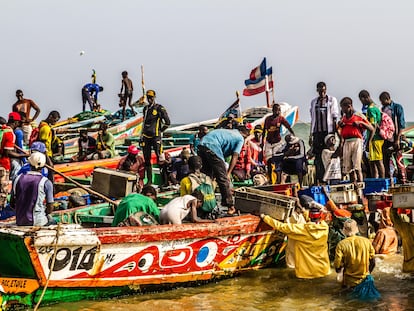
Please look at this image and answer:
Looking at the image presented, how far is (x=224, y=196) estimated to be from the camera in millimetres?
11195

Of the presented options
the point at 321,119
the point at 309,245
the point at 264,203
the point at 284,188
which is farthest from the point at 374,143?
the point at 309,245

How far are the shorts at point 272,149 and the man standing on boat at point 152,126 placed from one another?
6.82ft

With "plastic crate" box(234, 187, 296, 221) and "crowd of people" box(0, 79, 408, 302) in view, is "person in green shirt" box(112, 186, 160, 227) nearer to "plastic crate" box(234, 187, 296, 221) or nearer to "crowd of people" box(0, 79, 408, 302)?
"crowd of people" box(0, 79, 408, 302)

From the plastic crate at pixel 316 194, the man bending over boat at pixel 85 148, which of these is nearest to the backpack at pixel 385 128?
the plastic crate at pixel 316 194

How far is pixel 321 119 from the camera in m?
13.4

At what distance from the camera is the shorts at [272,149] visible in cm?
1378

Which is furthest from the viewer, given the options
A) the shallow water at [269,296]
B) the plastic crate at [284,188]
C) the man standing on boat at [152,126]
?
the man standing on boat at [152,126]

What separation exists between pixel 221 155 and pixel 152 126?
4021 mm

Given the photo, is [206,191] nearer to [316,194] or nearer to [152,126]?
[316,194]

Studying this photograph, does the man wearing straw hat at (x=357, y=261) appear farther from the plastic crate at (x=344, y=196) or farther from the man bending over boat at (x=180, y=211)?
the plastic crate at (x=344, y=196)

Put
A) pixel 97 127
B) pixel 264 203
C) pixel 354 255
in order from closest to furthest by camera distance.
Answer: pixel 354 255, pixel 264 203, pixel 97 127

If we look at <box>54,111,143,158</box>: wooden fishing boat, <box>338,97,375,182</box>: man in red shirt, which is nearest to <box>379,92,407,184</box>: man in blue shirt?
<box>338,97,375,182</box>: man in red shirt

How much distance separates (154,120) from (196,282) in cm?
550

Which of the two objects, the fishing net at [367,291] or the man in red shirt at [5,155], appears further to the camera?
the man in red shirt at [5,155]
